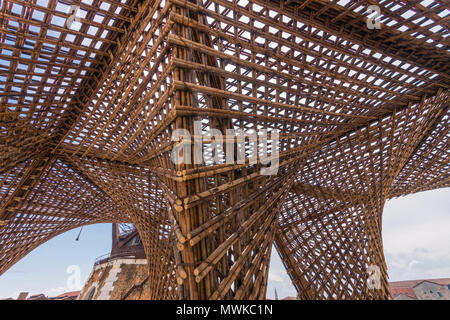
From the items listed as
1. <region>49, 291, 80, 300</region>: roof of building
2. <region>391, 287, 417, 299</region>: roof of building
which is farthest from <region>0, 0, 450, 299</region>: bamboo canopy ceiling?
<region>391, 287, 417, 299</region>: roof of building

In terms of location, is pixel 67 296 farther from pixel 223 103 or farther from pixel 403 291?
pixel 403 291

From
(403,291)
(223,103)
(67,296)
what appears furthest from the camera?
(403,291)

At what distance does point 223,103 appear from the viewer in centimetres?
334

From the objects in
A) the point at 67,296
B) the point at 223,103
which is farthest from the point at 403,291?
the point at 67,296

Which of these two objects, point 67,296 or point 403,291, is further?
point 403,291

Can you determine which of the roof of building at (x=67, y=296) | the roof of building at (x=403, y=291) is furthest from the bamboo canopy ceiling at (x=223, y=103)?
the roof of building at (x=403, y=291)

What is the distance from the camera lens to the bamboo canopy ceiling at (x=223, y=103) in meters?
2.90

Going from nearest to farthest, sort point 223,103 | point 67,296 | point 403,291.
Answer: point 223,103, point 67,296, point 403,291

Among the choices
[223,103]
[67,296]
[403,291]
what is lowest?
[403,291]

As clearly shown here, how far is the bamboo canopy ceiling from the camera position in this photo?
9.52 ft

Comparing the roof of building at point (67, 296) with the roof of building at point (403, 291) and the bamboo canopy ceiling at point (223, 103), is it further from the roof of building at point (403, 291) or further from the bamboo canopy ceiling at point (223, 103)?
the roof of building at point (403, 291)

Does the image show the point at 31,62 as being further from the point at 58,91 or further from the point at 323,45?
the point at 323,45

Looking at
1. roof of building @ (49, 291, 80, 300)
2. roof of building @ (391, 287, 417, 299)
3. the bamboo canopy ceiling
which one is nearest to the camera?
the bamboo canopy ceiling

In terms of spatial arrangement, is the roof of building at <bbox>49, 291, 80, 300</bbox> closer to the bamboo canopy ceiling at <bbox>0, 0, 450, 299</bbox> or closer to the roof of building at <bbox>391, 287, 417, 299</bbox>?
the bamboo canopy ceiling at <bbox>0, 0, 450, 299</bbox>
